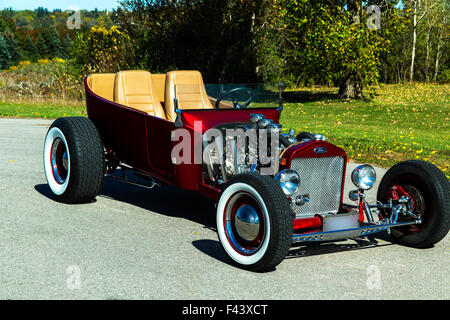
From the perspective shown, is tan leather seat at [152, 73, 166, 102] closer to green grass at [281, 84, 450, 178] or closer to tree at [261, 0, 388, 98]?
green grass at [281, 84, 450, 178]

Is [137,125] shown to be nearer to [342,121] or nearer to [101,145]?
[101,145]

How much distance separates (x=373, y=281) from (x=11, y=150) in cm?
782

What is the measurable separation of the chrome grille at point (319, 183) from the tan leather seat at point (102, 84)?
3167 millimetres

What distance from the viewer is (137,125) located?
5.60 m

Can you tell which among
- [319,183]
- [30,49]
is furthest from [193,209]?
[30,49]

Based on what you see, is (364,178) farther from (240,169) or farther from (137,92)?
(137,92)

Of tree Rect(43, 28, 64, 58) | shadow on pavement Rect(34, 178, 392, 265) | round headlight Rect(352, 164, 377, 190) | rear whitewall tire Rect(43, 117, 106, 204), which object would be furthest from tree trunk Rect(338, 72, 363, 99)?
tree Rect(43, 28, 64, 58)

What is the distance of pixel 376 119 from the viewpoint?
1758cm

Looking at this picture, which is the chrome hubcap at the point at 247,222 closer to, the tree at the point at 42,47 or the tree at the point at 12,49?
the tree at the point at 12,49

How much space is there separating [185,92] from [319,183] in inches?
92.2

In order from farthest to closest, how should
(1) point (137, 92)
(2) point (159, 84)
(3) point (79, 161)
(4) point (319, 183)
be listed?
(2) point (159, 84)
(1) point (137, 92)
(3) point (79, 161)
(4) point (319, 183)

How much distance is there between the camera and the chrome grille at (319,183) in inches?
176

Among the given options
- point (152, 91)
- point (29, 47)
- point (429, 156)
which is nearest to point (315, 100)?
point (429, 156)

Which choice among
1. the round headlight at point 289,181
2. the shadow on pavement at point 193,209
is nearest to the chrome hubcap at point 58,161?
the shadow on pavement at point 193,209
